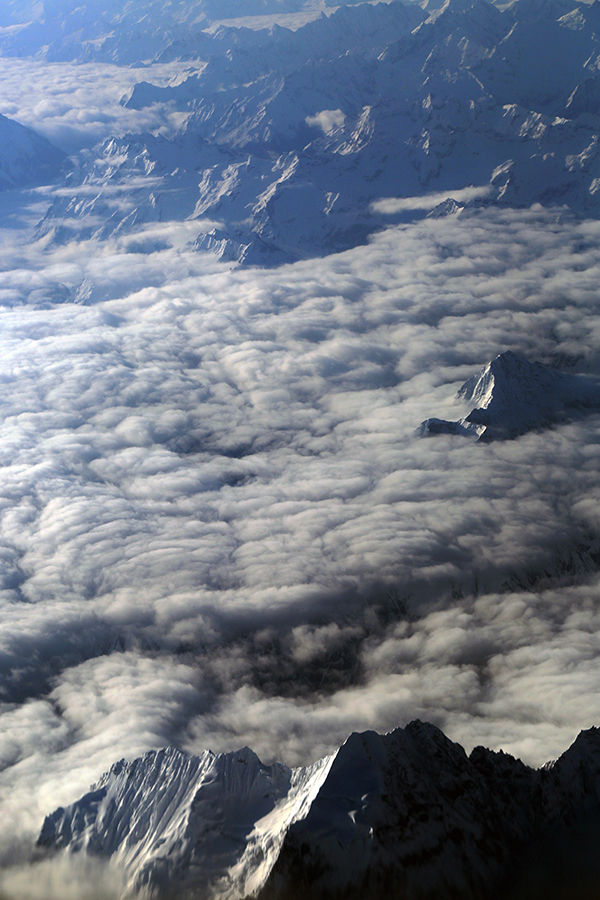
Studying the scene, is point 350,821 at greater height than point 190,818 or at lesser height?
greater

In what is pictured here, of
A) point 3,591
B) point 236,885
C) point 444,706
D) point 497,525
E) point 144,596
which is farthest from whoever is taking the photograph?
point 497,525

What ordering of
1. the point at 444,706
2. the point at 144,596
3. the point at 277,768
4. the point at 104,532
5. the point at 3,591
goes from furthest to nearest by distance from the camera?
the point at 104,532 → the point at 144,596 → the point at 3,591 → the point at 444,706 → the point at 277,768

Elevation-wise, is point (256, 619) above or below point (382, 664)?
above

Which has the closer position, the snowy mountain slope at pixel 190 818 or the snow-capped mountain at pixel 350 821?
the snow-capped mountain at pixel 350 821

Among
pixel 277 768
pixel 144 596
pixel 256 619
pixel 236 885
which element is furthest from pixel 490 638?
pixel 236 885

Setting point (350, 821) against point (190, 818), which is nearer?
point (350, 821)

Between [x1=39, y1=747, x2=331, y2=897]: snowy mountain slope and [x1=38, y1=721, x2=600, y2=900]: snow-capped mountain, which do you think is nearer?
[x1=38, y1=721, x2=600, y2=900]: snow-capped mountain

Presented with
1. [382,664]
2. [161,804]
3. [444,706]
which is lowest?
[382,664]

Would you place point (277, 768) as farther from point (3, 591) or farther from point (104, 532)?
point (104, 532)
